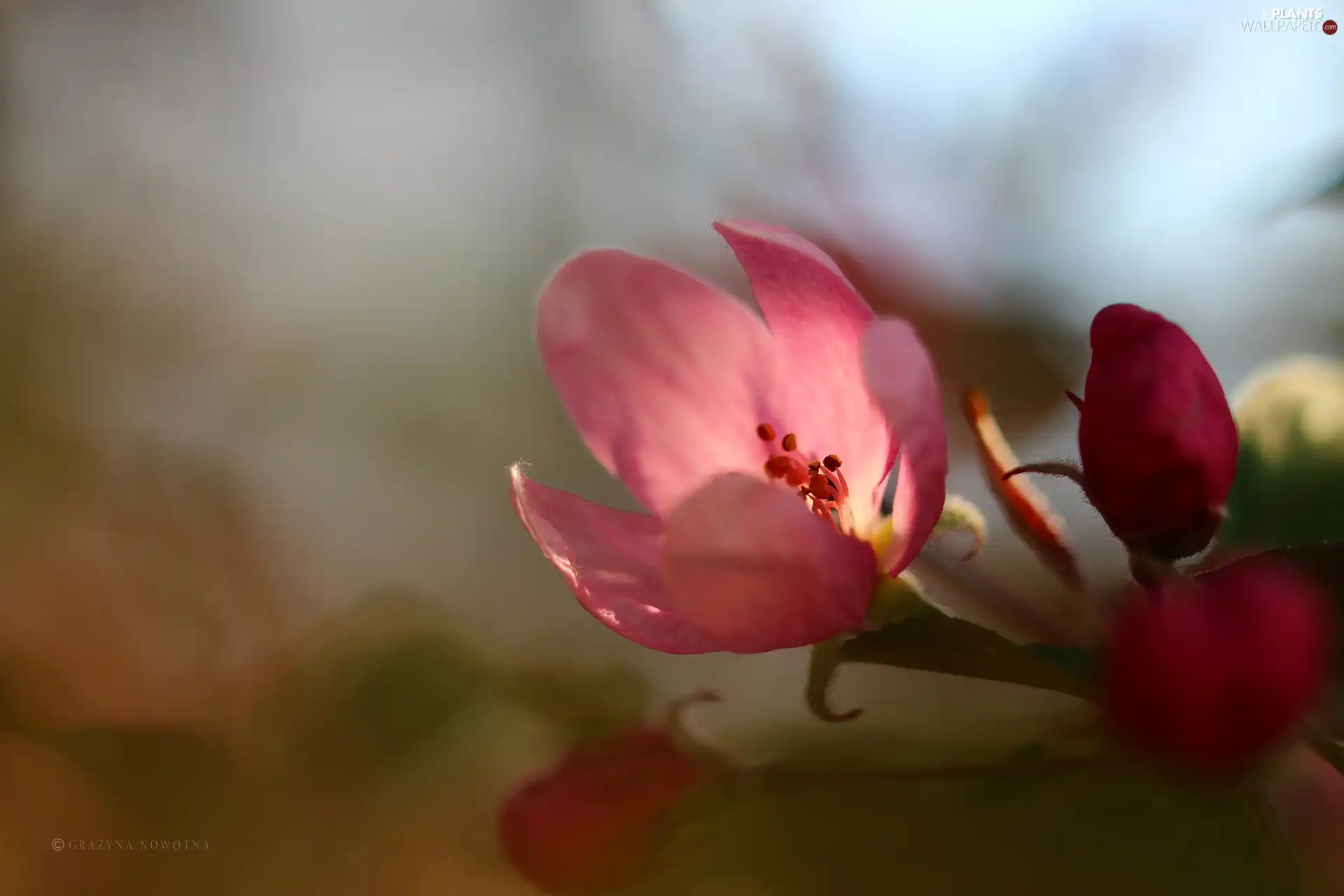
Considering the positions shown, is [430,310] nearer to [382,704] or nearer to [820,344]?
[382,704]

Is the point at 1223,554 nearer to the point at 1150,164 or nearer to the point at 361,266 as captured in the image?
the point at 1150,164

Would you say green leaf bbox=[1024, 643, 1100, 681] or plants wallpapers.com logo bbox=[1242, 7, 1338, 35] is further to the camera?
plants wallpapers.com logo bbox=[1242, 7, 1338, 35]

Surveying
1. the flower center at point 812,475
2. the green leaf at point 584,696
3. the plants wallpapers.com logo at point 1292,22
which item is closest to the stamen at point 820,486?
the flower center at point 812,475

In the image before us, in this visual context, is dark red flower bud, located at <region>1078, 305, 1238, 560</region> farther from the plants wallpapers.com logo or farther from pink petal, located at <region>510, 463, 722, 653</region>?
the plants wallpapers.com logo

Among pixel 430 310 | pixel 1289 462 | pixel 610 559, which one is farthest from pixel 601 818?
pixel 430 310

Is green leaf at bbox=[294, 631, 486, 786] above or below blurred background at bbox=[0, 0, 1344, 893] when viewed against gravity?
below

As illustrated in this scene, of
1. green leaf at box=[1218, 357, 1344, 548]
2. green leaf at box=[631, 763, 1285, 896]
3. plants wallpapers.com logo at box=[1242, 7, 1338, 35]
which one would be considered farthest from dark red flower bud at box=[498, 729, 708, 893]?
plants wallpapers.com logo at box=[1242, 7, 1338, 35]

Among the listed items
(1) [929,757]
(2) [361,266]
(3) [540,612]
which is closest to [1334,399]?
(1) [929,757]

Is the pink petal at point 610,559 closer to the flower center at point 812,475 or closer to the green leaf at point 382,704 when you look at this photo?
the flower center at point 812,475
